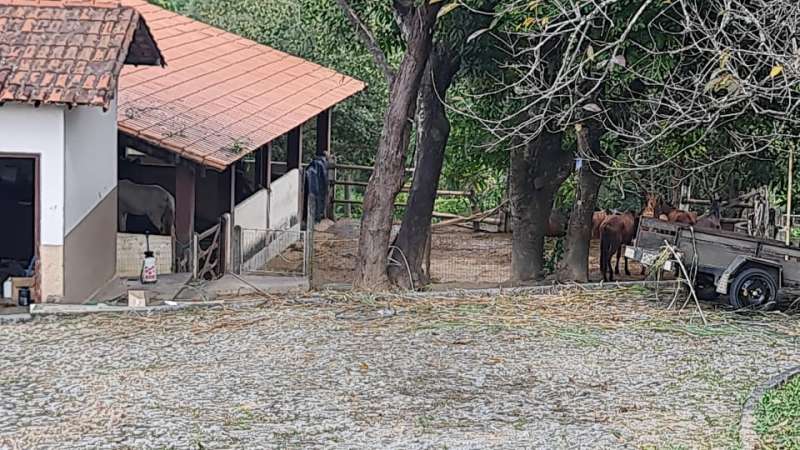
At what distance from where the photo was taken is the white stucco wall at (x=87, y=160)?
36.9 feet

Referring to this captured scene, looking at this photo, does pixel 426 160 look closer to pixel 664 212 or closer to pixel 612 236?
pixel 612 236

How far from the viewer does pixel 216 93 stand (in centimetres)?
1759

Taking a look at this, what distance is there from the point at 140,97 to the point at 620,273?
862 cm

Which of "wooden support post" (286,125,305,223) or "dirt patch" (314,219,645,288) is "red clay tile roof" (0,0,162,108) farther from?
"wooden support post" (286,125,305,223)

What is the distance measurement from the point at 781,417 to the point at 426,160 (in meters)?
7.87

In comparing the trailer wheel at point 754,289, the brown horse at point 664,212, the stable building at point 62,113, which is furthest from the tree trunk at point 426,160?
the brown horse at point 664,212

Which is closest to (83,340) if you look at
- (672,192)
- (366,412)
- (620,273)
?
(366,412)

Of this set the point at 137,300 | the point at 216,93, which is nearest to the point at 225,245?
the point at 216,93

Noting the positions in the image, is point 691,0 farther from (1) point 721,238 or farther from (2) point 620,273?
(2) point 620,273

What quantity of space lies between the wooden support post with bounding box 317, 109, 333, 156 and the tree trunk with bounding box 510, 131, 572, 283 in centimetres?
805

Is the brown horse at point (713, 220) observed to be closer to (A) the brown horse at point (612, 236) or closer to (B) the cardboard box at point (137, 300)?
(A) the brown horse at point (612, 236)

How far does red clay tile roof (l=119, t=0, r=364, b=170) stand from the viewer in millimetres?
14148

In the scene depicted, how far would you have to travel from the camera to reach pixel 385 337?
10070mm

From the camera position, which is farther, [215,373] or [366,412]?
[215,373]
